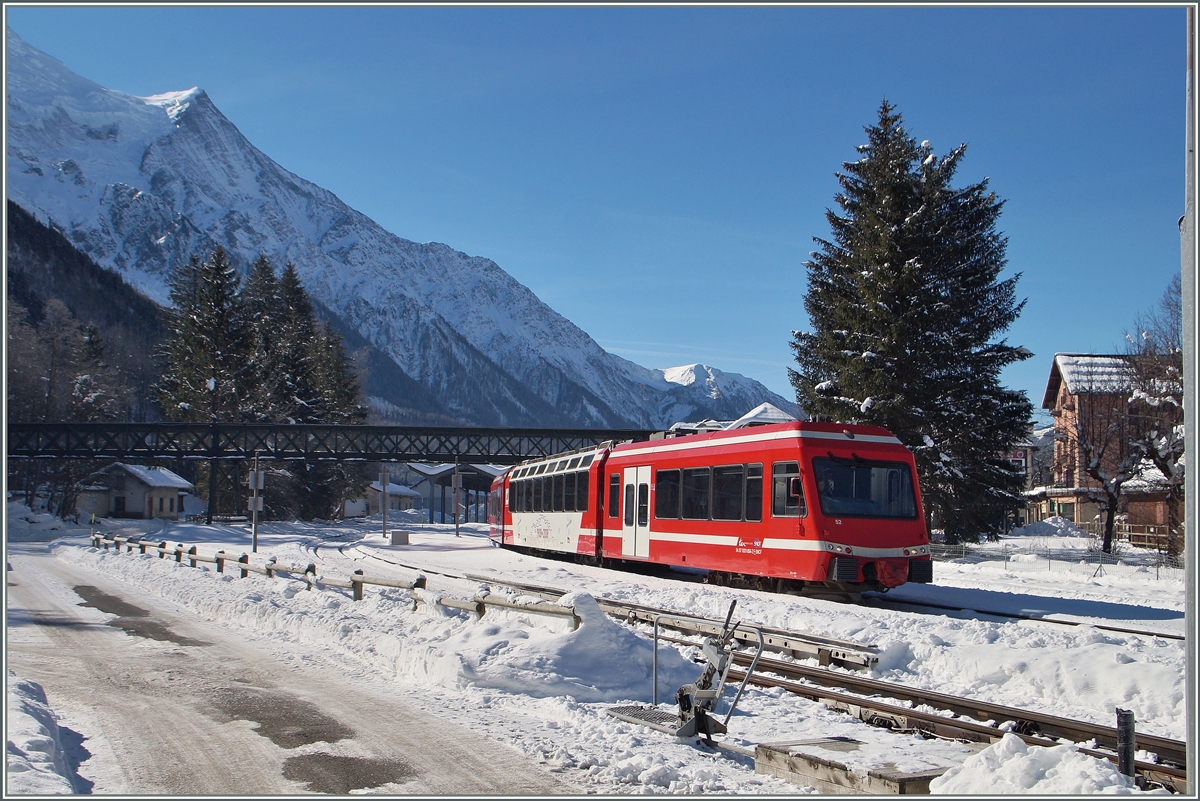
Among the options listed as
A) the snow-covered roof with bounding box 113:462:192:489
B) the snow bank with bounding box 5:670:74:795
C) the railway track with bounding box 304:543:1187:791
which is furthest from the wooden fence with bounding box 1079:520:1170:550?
Result: the snow-covered roof with bounding box 113:462:192:489

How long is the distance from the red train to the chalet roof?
24826 mm

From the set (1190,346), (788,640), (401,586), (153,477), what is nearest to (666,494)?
(401,586)

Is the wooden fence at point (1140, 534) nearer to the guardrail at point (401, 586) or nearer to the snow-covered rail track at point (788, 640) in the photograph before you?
the snow-covered rail track at point (788, 640)

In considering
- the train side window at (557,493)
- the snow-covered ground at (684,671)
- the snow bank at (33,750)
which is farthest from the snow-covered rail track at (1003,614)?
the snow bank at (33,750)

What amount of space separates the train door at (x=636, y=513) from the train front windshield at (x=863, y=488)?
6.17 meters

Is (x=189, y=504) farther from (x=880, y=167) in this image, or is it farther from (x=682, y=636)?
(x=682, y=636)

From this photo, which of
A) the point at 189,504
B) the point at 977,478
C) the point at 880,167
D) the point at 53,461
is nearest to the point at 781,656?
the point at 977,478

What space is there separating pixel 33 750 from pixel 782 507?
12911 millimetres

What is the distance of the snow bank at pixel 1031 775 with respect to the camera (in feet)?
19.4

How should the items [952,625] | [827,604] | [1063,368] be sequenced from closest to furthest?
[952,625] → [827,604] → [1063,368]

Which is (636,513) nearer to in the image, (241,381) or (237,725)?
(237,725)

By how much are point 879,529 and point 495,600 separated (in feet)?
26.3

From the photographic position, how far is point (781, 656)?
12.3 meters

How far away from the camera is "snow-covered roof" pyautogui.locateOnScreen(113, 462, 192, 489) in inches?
2815
